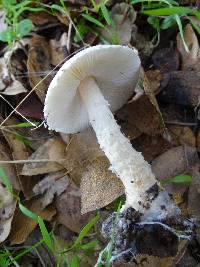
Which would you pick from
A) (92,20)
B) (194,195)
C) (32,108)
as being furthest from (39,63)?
(194,195)

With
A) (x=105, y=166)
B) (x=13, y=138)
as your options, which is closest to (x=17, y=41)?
(x=13, y=138)

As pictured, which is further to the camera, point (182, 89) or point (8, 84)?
point (8, 84)

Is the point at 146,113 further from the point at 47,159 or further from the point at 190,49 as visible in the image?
the point at 47,159

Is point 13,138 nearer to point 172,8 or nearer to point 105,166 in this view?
point 105,166

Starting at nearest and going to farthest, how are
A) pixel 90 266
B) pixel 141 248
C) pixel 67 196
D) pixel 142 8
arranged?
pixel 141 248, pixel 90 266, pixel 67 196, pixel 142 8

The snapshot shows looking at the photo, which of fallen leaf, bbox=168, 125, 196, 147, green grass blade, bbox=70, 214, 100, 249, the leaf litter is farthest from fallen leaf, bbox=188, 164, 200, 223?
green grass blade, bbox=70, 214, 100, 249

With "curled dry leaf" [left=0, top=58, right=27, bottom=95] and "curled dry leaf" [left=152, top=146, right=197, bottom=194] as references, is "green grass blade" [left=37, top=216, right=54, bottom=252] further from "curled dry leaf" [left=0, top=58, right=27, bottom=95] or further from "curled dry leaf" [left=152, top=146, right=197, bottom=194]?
"curled dry leaf" [left=0, top=58, right=27, bottom=95]
